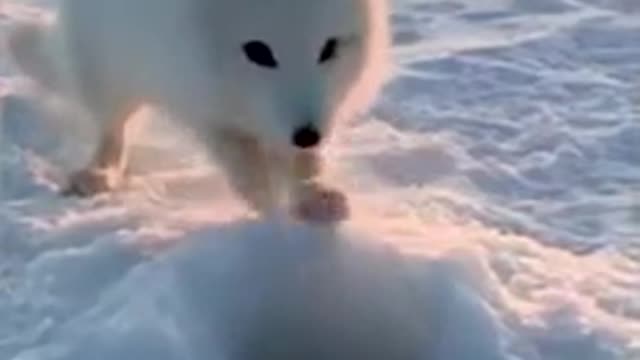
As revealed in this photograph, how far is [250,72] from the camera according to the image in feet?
9.73

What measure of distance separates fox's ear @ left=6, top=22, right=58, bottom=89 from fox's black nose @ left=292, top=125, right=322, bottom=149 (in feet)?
3.43

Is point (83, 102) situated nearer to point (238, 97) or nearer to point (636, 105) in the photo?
point (238, 97)

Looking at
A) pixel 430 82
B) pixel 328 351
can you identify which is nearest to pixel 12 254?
pixel 328 351

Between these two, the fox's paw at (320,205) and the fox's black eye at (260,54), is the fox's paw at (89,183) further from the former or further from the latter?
the fox's black eye at (260,54)

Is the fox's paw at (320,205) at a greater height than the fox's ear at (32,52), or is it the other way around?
the fox's ear at (32,52)

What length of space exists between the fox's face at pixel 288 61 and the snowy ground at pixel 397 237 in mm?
197

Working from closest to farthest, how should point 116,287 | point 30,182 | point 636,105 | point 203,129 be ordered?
point 116,287, point 203,129, point 30,182, point 636,105

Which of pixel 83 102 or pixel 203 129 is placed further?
pixel 83 102

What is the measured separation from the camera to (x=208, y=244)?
9.70 ft

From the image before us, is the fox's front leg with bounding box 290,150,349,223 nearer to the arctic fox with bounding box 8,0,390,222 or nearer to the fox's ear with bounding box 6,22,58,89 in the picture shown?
the arctic fox with bounding box 8,0,390,222

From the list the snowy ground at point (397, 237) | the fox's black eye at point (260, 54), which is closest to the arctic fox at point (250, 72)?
the fox's black eye at point (260, 54)

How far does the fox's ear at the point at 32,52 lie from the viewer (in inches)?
150

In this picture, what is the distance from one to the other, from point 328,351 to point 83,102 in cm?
104

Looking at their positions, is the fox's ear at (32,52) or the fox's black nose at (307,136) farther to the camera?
the fox's ear at (32,52)
